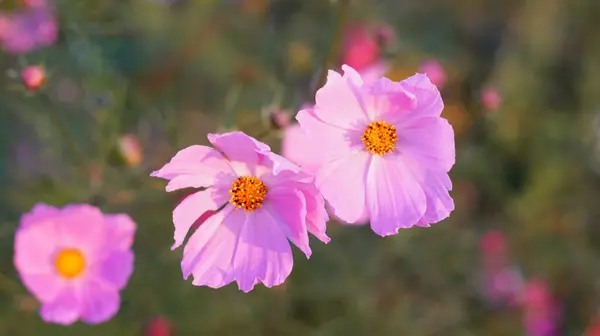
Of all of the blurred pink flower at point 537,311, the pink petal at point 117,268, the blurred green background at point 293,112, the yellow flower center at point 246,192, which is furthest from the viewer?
the blurred pink flower at point 537,311

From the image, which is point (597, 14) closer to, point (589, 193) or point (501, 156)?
point (589, 193)

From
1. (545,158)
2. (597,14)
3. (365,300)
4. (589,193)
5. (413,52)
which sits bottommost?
(365,300)

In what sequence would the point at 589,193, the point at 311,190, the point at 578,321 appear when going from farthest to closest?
the point at 589,193, the point at 578,321, the point at 311,190

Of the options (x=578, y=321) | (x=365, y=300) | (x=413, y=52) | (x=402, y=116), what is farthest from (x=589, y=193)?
(x=402, y=116)

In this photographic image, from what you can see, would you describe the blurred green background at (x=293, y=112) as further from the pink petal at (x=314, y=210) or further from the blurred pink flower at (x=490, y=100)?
the pink petal at (x=314, y=210)

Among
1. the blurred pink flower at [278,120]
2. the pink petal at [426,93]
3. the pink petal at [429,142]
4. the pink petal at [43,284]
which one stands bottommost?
the pink petal at [43,284]

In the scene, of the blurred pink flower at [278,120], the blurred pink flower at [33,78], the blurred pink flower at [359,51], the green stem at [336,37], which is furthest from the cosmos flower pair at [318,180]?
the blurred pink flower at [359,51]

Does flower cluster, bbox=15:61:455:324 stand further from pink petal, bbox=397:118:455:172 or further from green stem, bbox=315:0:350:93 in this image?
green stem, bbox=315:0:350:93

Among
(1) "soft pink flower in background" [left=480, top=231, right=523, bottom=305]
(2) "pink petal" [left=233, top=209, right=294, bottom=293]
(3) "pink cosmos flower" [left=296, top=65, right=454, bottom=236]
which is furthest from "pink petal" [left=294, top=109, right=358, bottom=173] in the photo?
(1) "soft pink flower in background" [left=480, top=231, right=523, bottom=305]
